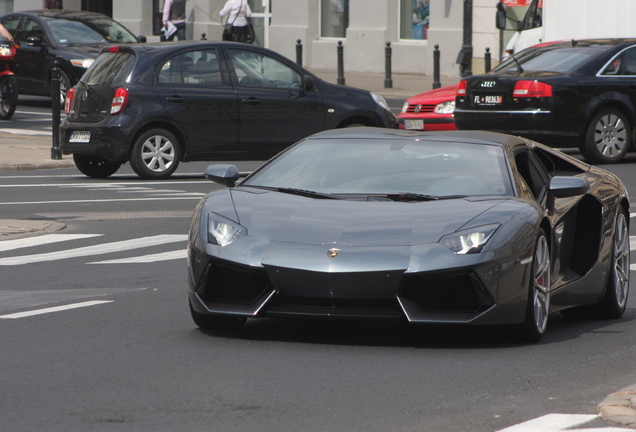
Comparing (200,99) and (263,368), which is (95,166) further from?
(263,368)

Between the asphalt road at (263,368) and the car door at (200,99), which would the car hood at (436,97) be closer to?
the car door at (200,99)

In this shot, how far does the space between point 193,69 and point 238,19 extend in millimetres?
16992

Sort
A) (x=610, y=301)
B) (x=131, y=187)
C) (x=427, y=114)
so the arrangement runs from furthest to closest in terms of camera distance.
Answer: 1. (x=427, y=114)
2. (x=131, y=187)
3. (x=610, y=301)

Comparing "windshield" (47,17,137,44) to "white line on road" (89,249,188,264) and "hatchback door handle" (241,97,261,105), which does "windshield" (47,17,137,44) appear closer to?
"hatchback door handle" (241,97,261,105)

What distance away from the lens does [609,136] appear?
19.1 m

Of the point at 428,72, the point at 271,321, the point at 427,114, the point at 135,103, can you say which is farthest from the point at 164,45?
the point at 428,72

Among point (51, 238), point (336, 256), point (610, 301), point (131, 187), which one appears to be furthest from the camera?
point (131, 187)

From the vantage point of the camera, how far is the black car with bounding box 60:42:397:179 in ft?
55.5

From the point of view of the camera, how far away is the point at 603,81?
750 inches

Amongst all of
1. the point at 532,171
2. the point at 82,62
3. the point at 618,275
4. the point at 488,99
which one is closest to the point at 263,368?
the point at 532,171

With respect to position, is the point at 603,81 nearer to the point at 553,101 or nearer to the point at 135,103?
the point at 553,101

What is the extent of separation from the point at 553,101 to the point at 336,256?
1216cm

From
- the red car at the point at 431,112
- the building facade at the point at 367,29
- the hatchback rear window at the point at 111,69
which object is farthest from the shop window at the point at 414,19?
the hatchback rear window at the point at 111,69

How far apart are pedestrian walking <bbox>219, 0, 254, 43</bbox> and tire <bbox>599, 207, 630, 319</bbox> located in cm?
2572
